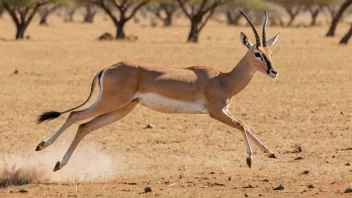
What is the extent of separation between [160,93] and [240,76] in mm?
1169

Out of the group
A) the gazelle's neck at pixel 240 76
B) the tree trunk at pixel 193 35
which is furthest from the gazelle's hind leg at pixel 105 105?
the tree trunk at pixel 193 35

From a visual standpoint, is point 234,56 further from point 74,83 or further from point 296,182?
point 296,182

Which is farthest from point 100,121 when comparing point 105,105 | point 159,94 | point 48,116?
point 159,94

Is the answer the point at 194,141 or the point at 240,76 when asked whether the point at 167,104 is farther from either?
the point at 194,141

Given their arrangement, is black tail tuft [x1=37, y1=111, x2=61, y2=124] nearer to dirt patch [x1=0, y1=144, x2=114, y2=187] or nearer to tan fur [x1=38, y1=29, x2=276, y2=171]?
tan fur [x1=38, y1=29, x2=276, y2=171]

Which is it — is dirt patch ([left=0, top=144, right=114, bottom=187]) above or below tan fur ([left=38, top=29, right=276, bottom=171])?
below

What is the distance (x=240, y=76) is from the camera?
34.3ft

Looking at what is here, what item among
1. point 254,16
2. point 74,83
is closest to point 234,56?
point 74,83

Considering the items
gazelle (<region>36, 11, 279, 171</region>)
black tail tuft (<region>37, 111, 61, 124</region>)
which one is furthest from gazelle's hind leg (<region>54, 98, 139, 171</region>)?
black tail tuft (<region>37, 111, 61, 124</region>)

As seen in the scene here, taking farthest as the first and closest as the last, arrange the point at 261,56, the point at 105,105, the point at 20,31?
the point at 20,31, the point at 261,56, the point at 105,105

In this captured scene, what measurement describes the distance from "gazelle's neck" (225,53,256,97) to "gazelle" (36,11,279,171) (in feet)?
0.35

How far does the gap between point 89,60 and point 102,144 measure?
55.6 feet

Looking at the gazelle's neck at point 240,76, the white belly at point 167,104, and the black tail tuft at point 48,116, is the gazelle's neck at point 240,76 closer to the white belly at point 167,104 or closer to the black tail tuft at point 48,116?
the white belly at point 167,104

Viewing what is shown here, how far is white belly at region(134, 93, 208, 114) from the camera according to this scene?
32.1 feet
